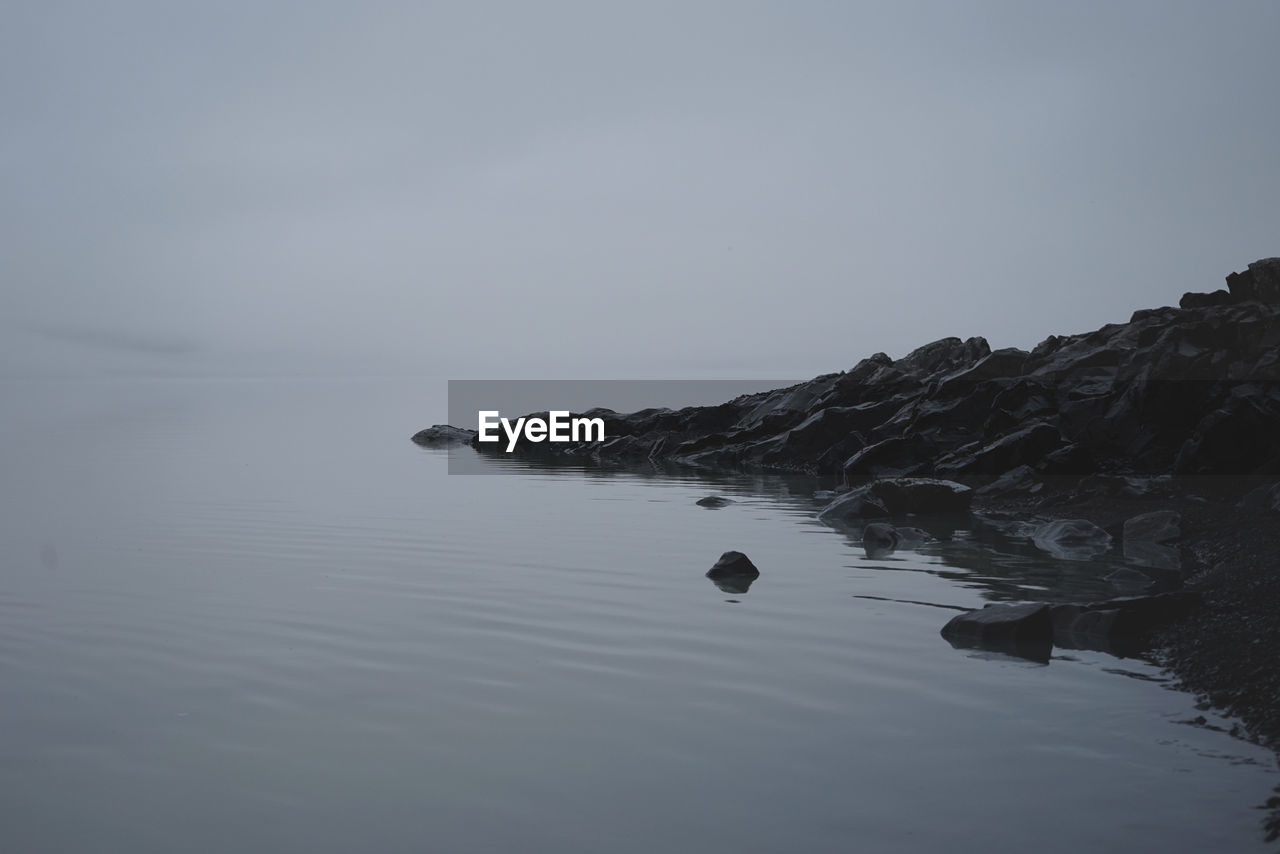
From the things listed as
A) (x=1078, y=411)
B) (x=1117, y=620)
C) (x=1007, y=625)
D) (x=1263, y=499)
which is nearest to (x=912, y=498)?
(x=1078, y=411)

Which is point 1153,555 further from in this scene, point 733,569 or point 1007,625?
point 1007,625

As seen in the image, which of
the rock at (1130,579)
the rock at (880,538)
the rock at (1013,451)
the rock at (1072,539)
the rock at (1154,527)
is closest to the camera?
the rock at (1130,579)

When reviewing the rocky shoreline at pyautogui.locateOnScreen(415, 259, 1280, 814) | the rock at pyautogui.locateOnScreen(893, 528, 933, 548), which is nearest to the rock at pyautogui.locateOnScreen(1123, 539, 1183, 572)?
the rocky shoreline at pyautogui.locateOnScreen(415, 259, 1280, 814)

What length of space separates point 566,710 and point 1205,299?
32.0 m

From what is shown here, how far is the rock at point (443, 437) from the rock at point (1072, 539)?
150 ft

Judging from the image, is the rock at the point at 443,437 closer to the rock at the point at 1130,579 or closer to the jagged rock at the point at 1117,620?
the rock at the point at 1130,579

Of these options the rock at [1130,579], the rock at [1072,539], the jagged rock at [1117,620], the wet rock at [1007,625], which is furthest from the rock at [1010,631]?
the rock at [1072,539]

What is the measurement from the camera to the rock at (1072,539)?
21656 mm

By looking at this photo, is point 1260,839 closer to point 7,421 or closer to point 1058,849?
point 1058,849

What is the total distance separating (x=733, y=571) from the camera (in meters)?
19.2

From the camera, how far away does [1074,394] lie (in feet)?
112

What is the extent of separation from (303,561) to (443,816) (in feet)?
45.0

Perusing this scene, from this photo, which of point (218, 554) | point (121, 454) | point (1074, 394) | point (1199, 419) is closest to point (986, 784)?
point (218, 554)

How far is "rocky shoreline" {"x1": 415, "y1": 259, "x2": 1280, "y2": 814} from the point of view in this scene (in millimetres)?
13930
